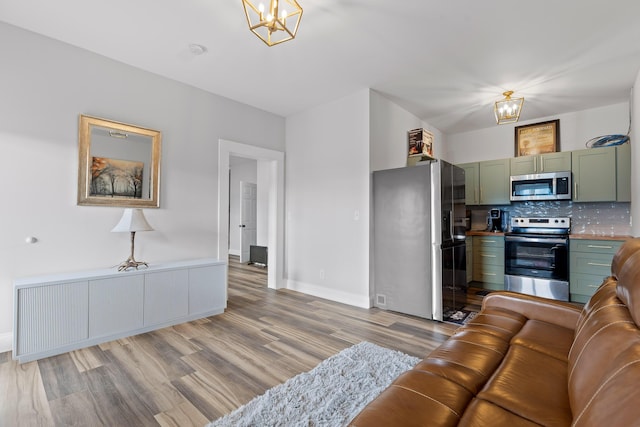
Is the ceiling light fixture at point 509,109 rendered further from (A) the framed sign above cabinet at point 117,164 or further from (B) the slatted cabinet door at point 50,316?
(B) the slatted cabinet door at point 50,316

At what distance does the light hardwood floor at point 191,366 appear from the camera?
1.78m

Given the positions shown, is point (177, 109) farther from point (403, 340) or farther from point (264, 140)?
point (403, 340)

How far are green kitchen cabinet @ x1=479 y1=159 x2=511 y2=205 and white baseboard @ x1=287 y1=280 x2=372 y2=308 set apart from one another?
2.78 meters

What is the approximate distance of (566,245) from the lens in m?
3.97

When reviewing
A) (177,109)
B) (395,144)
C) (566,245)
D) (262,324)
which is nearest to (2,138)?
(177,109)

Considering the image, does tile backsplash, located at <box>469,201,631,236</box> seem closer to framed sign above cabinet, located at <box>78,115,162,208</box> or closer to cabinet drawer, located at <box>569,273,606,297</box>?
cabinet drawer, located at <box>569,273,606,297</box>

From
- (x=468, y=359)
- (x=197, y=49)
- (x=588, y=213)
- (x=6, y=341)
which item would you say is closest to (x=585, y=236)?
(x=588, y=213)

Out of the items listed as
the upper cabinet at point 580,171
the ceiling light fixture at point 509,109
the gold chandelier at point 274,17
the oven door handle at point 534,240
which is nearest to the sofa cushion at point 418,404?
the gold chandelier at point 274,17

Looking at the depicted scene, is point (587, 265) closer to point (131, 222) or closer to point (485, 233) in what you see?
point (485, 233)

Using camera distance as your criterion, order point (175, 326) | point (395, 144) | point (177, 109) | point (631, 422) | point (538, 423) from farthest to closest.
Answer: point (395, 144)
point (177, 109)
point (175, 326)
point (538, 423)
point (631, 422)

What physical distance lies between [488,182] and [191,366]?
492cm

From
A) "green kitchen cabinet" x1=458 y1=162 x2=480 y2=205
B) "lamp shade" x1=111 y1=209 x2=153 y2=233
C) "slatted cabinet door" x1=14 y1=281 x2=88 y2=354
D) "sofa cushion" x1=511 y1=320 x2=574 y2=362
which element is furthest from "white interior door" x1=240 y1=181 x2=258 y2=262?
"sofa cushion" x1=511 y1=320 x2=574 y2=362

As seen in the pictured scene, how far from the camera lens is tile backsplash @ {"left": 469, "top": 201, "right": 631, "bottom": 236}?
162 inches

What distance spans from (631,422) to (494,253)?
447 centimetres
